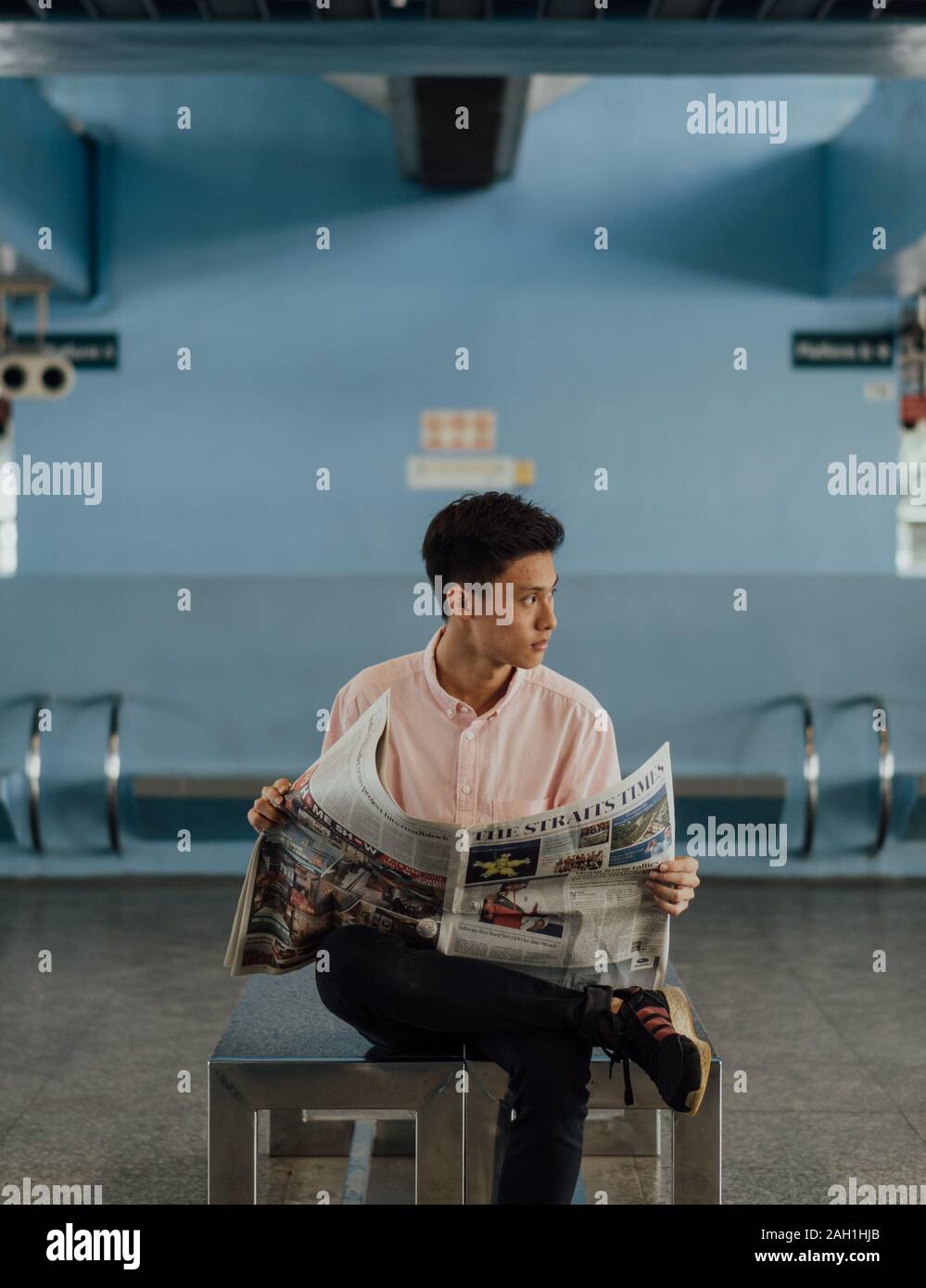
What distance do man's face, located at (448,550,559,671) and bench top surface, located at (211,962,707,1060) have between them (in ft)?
2.10

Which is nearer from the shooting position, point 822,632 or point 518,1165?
point 518,1165

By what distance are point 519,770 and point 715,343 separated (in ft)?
17.1

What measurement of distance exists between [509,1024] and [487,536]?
0.78 metres

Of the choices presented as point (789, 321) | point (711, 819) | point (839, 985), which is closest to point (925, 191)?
point (789, 321)

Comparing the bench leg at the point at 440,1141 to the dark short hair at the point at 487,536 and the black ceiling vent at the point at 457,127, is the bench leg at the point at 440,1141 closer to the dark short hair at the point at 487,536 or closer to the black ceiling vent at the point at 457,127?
the dark short hair at the point at 487,536

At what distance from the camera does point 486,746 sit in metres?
2.35

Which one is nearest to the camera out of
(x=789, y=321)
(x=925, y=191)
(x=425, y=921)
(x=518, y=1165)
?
(x=518, y=1165)

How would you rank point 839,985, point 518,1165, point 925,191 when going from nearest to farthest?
point 518,1165 < point 839,985 < point 925,191

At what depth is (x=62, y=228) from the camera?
6.59 meters

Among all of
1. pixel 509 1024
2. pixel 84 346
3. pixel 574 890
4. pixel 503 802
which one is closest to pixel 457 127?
pixel 84 346

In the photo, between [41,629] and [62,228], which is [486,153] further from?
[41,629]

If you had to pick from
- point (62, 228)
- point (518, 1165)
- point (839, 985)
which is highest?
point (62, 228)

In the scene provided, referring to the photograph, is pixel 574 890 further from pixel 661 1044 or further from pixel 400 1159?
pixel 400 1159

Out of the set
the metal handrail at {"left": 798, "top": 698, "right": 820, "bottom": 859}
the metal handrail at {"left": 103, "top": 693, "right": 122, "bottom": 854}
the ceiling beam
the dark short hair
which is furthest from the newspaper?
the metal handrail at {"left": 798, "top": 698, "right": 820, "bottom": 859}
